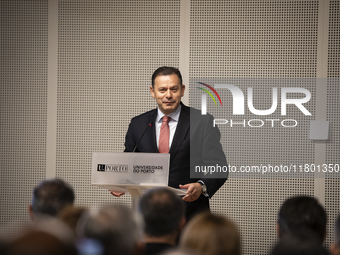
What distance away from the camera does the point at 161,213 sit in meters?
1.91

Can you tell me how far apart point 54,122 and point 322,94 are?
339cm

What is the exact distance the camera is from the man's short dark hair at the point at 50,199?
2.22 m

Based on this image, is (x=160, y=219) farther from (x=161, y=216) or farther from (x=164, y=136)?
(x=164, y=136)

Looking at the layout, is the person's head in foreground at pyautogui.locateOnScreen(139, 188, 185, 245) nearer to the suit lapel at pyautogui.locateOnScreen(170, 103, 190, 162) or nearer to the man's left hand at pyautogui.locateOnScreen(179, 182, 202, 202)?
the man's left hand at pyautogui.locateOnScreen(179, 182, 202, 202)

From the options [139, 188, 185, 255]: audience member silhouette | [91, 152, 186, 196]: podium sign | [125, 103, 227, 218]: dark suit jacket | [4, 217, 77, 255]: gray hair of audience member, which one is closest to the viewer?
[4, 217, 77, 255]: gray hair of audience member

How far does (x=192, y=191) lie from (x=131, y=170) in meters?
0.47

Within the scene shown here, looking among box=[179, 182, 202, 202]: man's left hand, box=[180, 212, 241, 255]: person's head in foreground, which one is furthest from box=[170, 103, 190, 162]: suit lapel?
box=[180, 212, 241, 255]: person's head in foreground

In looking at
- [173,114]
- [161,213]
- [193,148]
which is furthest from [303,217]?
[173,114]

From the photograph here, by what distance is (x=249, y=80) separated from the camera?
16.8 ft

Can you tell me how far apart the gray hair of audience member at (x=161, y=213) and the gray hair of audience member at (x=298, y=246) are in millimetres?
726

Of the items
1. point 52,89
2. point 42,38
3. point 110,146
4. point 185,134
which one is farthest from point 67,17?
point 185,134

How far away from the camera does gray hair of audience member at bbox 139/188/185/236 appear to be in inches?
73.4

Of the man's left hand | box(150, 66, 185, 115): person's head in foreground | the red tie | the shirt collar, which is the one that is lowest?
the man's left hand

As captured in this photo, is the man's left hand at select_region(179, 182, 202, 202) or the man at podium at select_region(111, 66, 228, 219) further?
the man at podium at select_region(111, 66, 228, 219)
